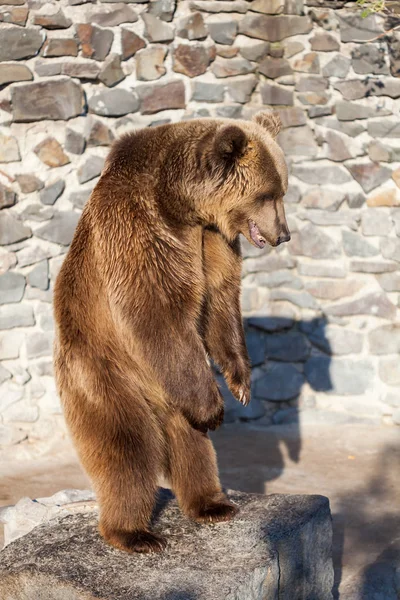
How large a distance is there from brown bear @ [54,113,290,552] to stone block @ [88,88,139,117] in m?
2.76

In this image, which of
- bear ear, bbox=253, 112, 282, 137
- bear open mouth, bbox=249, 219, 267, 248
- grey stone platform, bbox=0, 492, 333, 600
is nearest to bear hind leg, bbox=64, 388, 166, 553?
grey stone platform, bbox=0, 492, 333, 600

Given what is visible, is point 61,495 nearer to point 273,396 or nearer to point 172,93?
point 273,396

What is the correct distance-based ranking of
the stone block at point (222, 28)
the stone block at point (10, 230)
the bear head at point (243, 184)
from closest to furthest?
the bear head at point (243, 184), the stone block at point (10, 230), the stone block at point (222, 28)

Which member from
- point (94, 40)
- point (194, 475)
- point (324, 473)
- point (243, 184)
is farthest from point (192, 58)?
point (194, 475)

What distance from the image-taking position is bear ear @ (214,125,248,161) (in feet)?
10.6

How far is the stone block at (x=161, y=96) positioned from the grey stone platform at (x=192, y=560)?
333cm

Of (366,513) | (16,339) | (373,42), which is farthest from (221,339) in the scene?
(373,42)

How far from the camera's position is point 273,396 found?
21.8 feet

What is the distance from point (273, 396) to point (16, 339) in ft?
6.52

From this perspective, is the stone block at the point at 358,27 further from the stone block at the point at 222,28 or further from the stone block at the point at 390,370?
the stone block at the point at 390,370

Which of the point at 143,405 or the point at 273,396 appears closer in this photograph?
the point at 143,405

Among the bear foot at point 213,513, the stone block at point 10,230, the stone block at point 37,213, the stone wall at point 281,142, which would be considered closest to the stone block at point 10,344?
the stone wall at point 281,142

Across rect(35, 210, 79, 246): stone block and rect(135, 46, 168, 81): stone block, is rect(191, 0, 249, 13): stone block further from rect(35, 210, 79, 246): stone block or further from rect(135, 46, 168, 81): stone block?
rect(35, 210, 79, 246): stone block

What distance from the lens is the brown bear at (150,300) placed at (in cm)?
320
